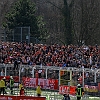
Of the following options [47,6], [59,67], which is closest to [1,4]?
[47,6]

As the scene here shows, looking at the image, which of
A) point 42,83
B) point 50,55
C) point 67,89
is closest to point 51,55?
point 50,55

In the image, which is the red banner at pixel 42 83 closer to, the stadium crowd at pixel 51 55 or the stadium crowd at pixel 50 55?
the stadium crowd at pixel 50 55

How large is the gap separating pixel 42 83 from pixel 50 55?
4486 millimetres

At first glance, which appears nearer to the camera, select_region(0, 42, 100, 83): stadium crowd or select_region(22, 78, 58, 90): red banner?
select_region(22, 78, 58, 90): red banner

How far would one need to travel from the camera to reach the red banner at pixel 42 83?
146 ft

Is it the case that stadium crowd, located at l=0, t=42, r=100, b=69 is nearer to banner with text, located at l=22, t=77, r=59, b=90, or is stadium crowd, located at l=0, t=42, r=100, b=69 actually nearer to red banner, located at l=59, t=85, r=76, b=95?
banner with text, located at l=22, t=77, r=59, b=90

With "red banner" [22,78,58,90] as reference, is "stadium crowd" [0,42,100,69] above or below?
above

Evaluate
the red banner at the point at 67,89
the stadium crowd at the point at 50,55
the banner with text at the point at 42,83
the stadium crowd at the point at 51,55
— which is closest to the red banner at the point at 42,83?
the banner with text at the point at 42,83

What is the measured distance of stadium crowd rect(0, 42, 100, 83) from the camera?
150 feet

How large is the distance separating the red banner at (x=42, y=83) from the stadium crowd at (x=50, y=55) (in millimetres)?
2247

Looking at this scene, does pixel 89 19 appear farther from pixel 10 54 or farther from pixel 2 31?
pixel 10 54

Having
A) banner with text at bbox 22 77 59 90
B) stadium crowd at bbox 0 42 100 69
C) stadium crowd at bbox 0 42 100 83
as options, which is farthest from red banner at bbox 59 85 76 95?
stadium crowd at bbox 0 42 100 69

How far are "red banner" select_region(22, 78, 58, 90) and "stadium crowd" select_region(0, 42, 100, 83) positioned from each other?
7.37 feet

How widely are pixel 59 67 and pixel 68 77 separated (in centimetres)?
139
